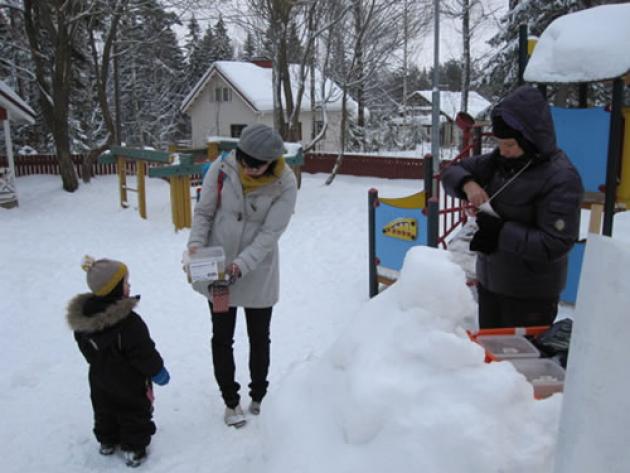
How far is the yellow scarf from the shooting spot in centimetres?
329

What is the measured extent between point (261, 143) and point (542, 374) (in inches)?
72.0

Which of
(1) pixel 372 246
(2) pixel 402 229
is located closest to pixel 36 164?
(1) pixel 372 246

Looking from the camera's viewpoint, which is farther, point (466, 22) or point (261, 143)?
point (466, 22)

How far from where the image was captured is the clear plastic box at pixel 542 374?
1.92 m

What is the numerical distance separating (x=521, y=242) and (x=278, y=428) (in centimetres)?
145

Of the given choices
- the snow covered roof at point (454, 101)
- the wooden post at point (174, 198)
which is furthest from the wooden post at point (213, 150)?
the snow covered roof at point (454, 101)

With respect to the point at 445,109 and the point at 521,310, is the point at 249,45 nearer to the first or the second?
the point at 445,109

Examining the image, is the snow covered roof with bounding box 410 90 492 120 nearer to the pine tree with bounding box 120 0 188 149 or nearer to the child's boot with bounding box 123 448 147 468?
the pine tree with bounding box 120 0 188 149

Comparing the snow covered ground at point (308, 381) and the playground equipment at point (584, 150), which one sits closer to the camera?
the snow covered ground at point (308, 381)

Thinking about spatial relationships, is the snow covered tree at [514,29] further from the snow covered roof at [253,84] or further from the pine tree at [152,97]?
the pine tree at [152,97]

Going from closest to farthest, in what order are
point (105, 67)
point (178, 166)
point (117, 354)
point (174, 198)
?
point (117, 354) < point (178, 166) < point (174, 198) < point (105, 67)

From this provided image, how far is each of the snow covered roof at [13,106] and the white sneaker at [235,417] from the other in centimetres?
1261

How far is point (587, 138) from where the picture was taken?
575 cm

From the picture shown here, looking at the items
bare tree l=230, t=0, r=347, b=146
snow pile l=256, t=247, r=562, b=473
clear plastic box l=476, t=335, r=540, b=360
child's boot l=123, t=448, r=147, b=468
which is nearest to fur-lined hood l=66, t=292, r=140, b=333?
child's boot l=123, t=448, r=147, b=468
